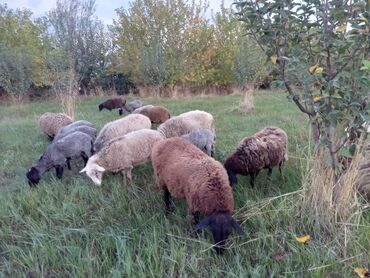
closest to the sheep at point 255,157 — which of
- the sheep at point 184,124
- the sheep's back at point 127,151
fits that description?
the sheep's back at point 127,151

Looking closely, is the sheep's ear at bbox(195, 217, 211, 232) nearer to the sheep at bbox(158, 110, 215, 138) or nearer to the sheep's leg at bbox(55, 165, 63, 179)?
the sheep's leg at bbox(55, 165, 63, 179)

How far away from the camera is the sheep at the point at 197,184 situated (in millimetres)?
3311

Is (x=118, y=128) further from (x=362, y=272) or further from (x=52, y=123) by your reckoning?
(x=362, y=272)

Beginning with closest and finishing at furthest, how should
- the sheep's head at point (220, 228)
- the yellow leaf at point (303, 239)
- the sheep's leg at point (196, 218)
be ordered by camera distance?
1. the yellow leaf at point (303, 239)
2. the sheep's head at point (220, 228)
3. the sheep's leg at point (196, 218)

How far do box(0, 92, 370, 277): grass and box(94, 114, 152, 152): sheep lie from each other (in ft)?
6.11

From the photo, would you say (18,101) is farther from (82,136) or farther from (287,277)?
(287,277)

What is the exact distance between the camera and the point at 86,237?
11.8 feet

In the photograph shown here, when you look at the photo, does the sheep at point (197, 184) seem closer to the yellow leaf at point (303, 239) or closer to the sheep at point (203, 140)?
the yellow leaf at point (303, 239)

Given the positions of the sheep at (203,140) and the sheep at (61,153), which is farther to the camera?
the sheep at (203,140)

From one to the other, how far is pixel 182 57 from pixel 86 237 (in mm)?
19428

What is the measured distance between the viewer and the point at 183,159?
4195 mm

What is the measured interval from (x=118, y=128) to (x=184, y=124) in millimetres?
1418

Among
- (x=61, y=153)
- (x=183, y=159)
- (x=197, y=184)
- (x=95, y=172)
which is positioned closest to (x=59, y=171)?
(x=61, y=153)

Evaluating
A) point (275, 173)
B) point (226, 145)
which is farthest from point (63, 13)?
point (275, 173)
